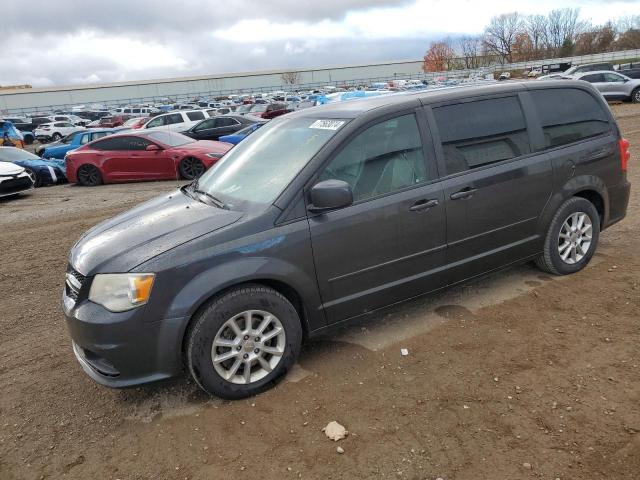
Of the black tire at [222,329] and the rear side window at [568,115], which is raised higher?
the rear side window at [568,115]

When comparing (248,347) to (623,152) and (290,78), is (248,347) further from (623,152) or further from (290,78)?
(290,78)

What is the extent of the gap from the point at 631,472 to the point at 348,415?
1435mm

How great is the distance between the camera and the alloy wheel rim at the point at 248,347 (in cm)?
309

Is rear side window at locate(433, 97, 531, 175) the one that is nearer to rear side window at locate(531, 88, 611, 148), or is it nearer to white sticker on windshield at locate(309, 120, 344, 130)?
rear side window at locate(531, 88, 611, 148)

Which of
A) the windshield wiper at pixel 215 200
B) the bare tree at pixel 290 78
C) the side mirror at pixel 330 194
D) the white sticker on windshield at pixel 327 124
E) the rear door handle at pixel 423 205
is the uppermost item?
the bare tree at pixel 290 78

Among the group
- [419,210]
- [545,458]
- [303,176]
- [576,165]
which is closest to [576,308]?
[576,165]

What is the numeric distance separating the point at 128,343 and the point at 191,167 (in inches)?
389

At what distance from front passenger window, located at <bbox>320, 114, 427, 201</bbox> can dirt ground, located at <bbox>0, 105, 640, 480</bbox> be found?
3.82 feet

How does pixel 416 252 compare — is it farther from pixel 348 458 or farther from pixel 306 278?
pixel 348 458

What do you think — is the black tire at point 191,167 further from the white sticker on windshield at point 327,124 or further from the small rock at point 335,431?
the small rock at point 335,431

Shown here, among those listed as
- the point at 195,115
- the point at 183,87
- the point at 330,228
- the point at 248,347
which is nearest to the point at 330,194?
the point at 330,228

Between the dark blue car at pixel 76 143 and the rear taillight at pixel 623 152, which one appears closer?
the rear taillight at pixel 623 152

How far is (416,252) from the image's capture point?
365cm

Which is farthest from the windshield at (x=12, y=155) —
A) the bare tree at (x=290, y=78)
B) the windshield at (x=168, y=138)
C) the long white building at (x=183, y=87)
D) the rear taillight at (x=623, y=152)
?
the bare tree at (x=290, y=78)
